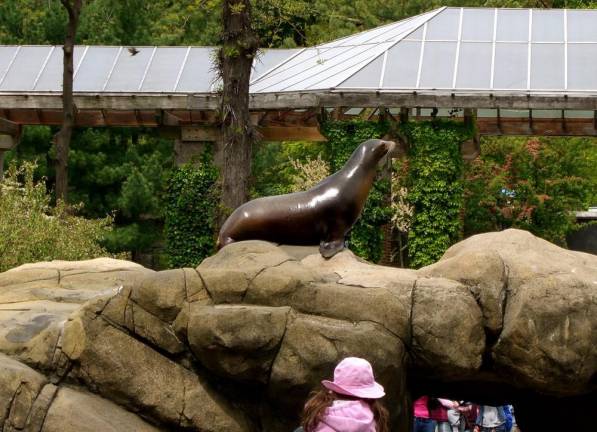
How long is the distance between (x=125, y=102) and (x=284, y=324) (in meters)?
15.3

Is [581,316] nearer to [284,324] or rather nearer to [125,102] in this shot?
[284,324]

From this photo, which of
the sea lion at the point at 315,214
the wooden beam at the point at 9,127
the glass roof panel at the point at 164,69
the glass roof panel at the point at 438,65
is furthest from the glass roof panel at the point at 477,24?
the sea lion at the point at 315,214

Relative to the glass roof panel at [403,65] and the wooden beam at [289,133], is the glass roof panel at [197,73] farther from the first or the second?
the glass roof panel at [403,65]

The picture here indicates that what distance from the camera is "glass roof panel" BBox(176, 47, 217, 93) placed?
25.8m

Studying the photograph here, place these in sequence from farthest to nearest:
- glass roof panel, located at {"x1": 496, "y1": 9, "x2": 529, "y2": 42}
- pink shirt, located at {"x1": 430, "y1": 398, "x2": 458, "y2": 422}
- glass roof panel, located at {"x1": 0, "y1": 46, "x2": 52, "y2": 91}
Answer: glass roof panel, located at {"x1": 0, "y1": 46, "x2": 52, "y2": 91}, glass roof panel, located at {"x1": 496, "y1": 9, "x2": 529, "y2": 42}, pink shirt, located at {"x1": 430, "y1": 398, "x2": 458, "y2": 422}

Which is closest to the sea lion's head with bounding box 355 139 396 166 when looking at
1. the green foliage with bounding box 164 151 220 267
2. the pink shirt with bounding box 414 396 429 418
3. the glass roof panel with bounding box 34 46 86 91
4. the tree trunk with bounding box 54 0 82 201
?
the pink shirt with bounding box 414 396 429 418

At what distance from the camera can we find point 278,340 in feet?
33.9

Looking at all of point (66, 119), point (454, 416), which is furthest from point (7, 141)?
point (454, 416)

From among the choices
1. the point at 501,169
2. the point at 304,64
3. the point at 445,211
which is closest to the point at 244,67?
the point at 445,211

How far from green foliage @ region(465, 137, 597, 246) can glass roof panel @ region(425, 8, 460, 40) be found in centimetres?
449

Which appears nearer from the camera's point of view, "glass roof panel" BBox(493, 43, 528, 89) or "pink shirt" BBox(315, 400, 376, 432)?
"pink shirt" BBox(315, 400, 376, 432)

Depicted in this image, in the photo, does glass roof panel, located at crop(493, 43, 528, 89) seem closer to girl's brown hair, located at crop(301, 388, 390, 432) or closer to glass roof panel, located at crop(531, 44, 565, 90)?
glass roof panel, located at crop(531, 44, 565, 90)

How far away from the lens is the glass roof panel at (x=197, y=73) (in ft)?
84.8

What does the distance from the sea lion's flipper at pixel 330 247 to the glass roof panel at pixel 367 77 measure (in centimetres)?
1137
